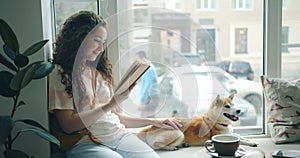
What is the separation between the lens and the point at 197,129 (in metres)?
1.98

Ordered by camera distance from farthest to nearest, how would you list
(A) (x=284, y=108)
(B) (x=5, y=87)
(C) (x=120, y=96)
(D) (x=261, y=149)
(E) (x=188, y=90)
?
(A) (x=284, y=108), (D) (x=261, y=149), (E) (x=188, y=90), (C) (x=120, y=96), (B) (x=5, y=87)

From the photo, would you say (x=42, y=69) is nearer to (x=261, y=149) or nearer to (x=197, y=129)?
(x=197, y=129)

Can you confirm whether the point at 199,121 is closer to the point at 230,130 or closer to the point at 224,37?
the point at 230,130

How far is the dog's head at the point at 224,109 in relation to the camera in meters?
1.92

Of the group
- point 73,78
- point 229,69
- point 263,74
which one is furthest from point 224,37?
point 73,78

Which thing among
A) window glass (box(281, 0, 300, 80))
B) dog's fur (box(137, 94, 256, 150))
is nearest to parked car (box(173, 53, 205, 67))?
dog's fur (box(137, 94, 256, 150))

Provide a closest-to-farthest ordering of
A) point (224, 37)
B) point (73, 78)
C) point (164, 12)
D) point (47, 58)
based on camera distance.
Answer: point (73, 78)
point (47, 58)
point (164, 12)
point (224, 37)

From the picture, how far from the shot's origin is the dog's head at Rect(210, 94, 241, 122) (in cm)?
192

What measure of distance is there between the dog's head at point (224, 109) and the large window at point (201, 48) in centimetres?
6

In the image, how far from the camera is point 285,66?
2254mm

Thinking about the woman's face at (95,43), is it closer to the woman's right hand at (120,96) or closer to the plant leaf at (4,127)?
the woman's right hand at (120,96)

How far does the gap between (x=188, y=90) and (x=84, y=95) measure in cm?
52

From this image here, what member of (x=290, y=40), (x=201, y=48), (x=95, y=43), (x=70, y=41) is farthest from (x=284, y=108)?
(x=70, y=41)

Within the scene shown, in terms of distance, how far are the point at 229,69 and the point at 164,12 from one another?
60 cm
